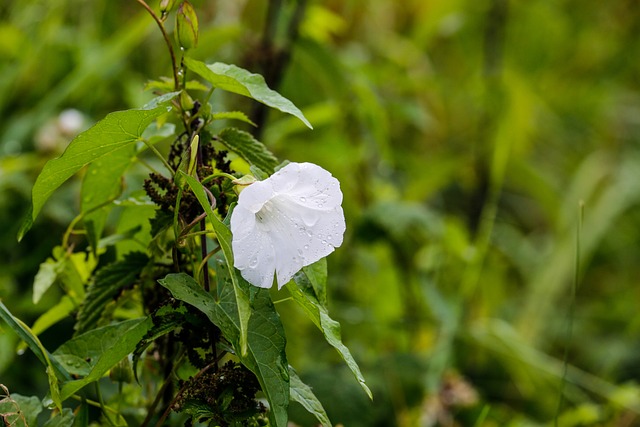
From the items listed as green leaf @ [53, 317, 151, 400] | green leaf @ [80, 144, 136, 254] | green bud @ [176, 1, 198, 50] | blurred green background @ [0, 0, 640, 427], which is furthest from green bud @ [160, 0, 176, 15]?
blurred green background @ [0, 0, 640, 427]

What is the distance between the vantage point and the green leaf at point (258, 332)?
52 cm

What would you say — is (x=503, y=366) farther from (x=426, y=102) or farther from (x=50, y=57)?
(x=50, y=57)

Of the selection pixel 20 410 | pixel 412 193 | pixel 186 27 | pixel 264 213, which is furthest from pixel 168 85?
pixel 412 193

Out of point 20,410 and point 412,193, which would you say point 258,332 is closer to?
point 20,410

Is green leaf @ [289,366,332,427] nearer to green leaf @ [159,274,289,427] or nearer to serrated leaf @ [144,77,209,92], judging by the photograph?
green leaf @ [159,274,289,427]

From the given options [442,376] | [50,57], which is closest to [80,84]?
[50,57]

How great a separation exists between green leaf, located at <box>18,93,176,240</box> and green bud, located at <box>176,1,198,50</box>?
0.26ft

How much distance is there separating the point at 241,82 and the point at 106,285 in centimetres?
21

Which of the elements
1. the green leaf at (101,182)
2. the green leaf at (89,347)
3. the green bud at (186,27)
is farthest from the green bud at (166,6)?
the green leaf at (89,347)

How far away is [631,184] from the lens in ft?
6.63

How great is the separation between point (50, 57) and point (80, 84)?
0.66 feet

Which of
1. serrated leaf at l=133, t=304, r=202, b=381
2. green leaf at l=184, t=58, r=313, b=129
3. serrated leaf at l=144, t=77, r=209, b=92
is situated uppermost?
green leaf at l=184, t=58, r=313, b=129

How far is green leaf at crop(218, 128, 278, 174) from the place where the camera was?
62 cm

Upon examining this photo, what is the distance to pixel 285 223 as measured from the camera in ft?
1.78
